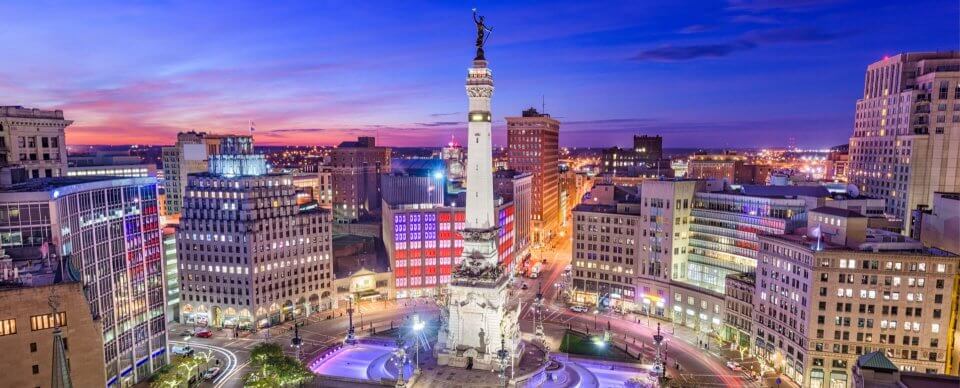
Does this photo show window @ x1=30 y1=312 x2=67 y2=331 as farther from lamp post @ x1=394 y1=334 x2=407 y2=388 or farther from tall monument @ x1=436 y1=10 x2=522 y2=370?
tall monument @ x1=436 y1=10 x2=522 y2=370

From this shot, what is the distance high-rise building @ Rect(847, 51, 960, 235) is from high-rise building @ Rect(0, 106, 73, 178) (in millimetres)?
167385

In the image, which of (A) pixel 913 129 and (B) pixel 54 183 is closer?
(B) pixel 54 183

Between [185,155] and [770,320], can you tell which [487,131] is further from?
[185,155]

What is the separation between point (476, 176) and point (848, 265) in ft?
185

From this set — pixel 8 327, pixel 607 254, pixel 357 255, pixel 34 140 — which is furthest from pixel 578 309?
pixel 34 140

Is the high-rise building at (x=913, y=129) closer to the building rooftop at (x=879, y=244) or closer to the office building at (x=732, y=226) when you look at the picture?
the office building at (x=732, y=226)

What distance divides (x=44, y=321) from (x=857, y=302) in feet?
329

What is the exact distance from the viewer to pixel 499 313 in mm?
91188

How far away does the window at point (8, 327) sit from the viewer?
5350 centimetres

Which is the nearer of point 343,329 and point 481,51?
point 481,51

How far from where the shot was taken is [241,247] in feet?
377

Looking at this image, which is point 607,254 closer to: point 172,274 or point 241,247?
point 241,247

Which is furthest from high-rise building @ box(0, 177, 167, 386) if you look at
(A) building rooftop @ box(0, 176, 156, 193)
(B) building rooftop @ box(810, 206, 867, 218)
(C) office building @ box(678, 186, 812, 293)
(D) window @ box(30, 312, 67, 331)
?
(B) building rooftop @ box(810, 206, 867, 218)

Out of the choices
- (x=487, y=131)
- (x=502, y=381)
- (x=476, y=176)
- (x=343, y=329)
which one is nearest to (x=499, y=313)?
(x=502, y=381)
